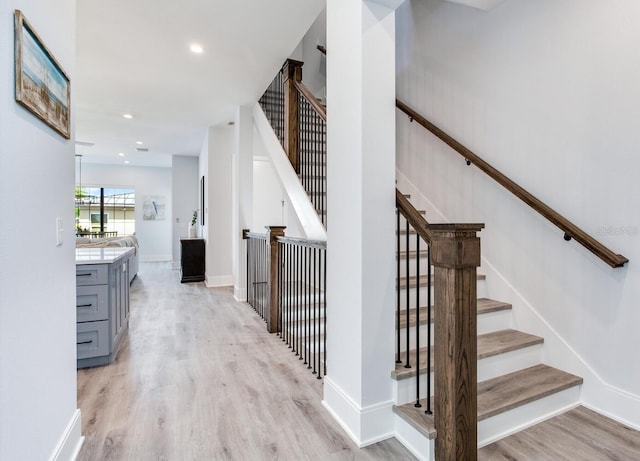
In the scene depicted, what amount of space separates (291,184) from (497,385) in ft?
8.91

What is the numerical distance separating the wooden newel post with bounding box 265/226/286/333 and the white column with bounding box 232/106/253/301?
141 cm

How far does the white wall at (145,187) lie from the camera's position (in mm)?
9305

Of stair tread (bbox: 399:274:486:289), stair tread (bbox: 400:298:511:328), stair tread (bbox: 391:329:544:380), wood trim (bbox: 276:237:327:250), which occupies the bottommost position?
stair tread (bbox: 391:329:544:380)

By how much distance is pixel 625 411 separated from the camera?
1.83m

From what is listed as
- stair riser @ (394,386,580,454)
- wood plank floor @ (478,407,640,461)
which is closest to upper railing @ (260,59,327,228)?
stair riser @ (394,386,580,454)

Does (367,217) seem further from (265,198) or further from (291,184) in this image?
(265,198)

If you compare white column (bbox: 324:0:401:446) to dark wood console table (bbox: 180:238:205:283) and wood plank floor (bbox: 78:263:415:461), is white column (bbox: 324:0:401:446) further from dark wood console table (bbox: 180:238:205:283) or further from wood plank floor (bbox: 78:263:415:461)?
dark wood console table (bbox: 180:238:205:283)

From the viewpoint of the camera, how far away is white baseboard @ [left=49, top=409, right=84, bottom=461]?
1.40 metres

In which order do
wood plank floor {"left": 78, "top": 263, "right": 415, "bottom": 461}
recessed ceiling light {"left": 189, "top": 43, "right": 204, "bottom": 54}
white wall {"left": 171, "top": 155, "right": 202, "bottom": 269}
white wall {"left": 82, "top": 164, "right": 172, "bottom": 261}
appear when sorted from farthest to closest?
white wall {"left": 82, "top": 164, "right": 172, "bottom": 261}
white wall {"left": 171, "top": 155, "right": 202, "bottom": 269}
recessed ceiling light {"left": 189, "top": 43, "right": 204, "bottom": 54}
wood plank floor {"left": 78, "top": 263, "right": 415, "bottom": 461}

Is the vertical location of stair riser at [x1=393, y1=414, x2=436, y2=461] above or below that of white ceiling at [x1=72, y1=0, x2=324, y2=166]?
below

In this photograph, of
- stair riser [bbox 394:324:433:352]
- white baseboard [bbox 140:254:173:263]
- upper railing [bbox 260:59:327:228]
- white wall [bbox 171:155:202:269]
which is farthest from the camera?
white baseboard [bbox 140:254:173:263]

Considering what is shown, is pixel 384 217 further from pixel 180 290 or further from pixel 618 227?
pixel 180 290

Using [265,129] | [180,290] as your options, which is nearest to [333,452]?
[265,129]

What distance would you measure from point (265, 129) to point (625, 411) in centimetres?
426
